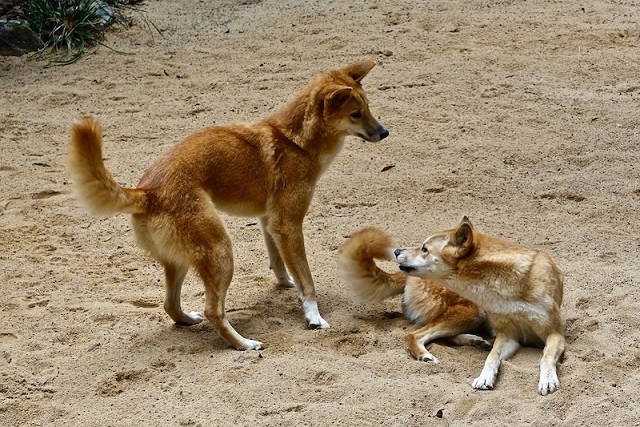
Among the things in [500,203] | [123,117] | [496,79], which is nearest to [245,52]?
[123,117]

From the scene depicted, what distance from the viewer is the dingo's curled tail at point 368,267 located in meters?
5.39

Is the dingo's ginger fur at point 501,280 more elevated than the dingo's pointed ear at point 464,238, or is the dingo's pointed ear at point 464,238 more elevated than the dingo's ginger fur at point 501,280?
the dingo's pointed ear at point 464,238

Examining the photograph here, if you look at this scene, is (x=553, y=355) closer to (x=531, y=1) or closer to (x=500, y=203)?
(x=500, y=203)

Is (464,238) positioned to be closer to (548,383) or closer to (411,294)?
(411,294)

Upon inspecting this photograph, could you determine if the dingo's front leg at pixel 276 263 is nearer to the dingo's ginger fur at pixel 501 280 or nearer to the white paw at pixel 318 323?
the white paw at pixel 318 323

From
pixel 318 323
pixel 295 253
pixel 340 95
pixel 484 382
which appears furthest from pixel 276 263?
pixel 484 382

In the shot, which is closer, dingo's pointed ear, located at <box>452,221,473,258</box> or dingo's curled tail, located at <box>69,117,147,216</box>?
dingo's curled tail, located at <box>69,117,147,216</box>

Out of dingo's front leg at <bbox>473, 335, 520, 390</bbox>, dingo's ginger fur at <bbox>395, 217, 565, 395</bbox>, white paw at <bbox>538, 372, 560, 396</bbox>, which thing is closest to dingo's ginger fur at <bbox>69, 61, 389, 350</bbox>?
dingo's ginger fur at <bbox>395, 217, 565, 395</bbox>

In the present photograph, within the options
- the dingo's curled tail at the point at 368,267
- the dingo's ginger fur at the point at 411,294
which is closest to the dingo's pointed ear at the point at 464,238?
the dingo's ginger fur at the point at 411,294

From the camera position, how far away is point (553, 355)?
4633 millimetres

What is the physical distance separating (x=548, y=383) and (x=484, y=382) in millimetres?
Answer: 299

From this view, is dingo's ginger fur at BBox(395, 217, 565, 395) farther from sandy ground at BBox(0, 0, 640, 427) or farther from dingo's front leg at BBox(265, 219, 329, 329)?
dingo's front leg at BBox(265, 219, 329, 329)

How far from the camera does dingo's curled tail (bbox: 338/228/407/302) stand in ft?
17.7

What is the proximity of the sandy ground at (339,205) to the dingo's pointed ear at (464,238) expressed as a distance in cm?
52
